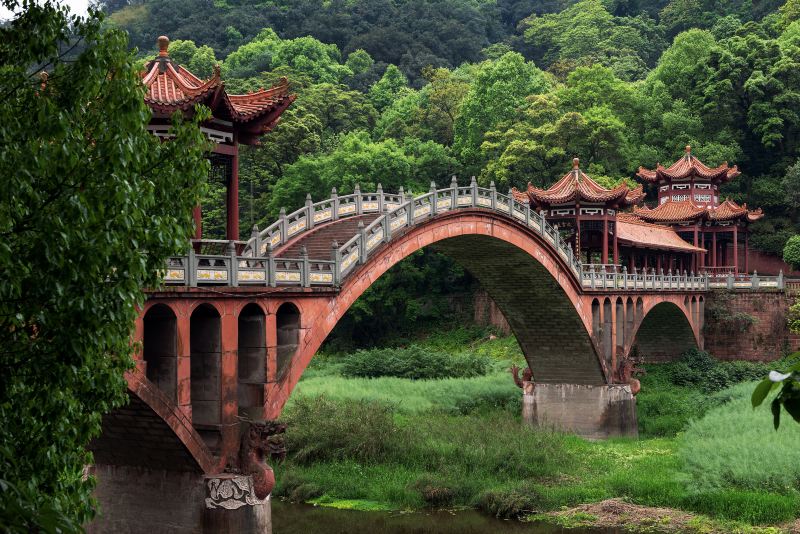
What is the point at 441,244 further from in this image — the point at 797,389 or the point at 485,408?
the point at 797,389

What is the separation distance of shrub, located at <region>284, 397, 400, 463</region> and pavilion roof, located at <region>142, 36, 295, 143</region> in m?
12.9

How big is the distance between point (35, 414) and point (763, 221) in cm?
6180

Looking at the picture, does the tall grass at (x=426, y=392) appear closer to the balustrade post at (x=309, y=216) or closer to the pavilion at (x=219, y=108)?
the balustrade post at (x=309, y=216)

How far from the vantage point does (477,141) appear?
6950 cm

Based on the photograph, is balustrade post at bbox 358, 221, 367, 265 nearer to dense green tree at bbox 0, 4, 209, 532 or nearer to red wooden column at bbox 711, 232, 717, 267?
dense green tree at bbox 0, 4, 209, 532

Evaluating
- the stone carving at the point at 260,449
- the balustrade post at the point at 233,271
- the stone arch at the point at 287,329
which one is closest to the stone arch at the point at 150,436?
the stone carving at the point at 260,449

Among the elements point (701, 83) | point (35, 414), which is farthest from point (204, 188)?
point (701, 83)

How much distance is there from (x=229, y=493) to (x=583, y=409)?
946 inches

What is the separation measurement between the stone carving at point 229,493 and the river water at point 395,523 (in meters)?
7.71

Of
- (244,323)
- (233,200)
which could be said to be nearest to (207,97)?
(233,200)

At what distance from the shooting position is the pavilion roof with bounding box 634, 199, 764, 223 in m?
56.8

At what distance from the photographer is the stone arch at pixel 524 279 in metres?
29.5

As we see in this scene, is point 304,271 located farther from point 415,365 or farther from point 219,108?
point 415,365

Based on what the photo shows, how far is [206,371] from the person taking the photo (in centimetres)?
1978
